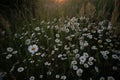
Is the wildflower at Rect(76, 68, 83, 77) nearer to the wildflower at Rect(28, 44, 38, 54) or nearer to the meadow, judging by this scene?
the meadow

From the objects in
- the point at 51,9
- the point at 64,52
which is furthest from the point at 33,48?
the point at 51,9

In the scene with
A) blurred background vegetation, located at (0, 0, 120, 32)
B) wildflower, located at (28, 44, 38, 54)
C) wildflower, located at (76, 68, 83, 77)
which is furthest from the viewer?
blurred background vegetation, located at (0, 0, 120, 32)

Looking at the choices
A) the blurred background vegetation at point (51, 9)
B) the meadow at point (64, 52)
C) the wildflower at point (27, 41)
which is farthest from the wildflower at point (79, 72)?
the blurred background vegetation at point (51, 9)

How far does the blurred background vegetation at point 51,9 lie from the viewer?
268cm

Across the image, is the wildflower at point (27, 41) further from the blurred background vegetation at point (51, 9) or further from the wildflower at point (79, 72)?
the wildflower at point (79, 72)

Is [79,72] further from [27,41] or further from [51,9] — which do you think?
[51,9]

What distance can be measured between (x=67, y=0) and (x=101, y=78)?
184cm

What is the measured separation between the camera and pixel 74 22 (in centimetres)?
258

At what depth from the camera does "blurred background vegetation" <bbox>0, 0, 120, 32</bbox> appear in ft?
8.79

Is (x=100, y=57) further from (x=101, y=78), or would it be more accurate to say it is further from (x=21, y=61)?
(x=21, y=61)

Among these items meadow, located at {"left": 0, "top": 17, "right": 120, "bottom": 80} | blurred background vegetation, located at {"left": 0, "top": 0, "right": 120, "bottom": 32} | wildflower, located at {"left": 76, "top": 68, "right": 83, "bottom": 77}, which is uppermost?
blurred background vegetation, located at {"left": 0, "top": 0, "right": 120, "bottom": 32}

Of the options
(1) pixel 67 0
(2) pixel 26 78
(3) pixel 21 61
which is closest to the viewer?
(2) pixel 26 78

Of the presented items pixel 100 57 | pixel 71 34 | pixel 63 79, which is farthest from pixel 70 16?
pixel 63 79

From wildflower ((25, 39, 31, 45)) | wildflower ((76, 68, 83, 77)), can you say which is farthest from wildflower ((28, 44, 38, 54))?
wildflower ((76, 68, 83, 77))
